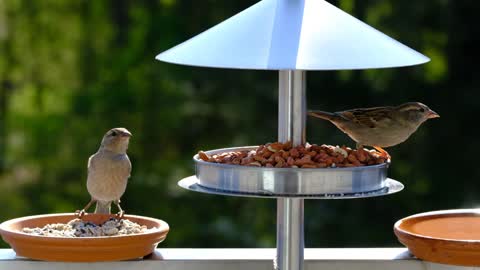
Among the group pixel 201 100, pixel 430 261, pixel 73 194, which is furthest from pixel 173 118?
pixel 430 261

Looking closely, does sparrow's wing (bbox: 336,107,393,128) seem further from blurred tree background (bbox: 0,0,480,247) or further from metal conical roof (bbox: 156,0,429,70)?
blurred tree background (bbox: 0,0,480,247)

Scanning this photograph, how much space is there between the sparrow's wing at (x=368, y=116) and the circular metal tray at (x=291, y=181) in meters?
0.93

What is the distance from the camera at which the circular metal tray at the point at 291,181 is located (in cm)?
388

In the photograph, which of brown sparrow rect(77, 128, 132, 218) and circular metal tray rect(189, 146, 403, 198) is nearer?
circular metal tray rect(189, 146, 403, 198)

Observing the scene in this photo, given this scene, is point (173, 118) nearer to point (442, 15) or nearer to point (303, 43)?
point (442, 15)

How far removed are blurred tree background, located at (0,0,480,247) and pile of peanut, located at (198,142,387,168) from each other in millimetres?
Result: 5730

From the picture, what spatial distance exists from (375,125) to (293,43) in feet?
4.04

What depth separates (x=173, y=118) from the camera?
10.9m

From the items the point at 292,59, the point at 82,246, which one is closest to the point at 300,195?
the point at 292,59

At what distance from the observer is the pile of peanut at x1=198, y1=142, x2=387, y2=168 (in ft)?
13.0

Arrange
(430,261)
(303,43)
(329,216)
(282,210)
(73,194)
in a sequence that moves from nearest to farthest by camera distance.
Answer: (303,43), (282,210), (430,261), (329,216), (73,194)

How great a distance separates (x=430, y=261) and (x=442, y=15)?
5.95m

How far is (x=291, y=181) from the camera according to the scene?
3879 mm

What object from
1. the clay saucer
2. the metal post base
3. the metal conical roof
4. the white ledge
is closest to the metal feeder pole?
the metal post base
